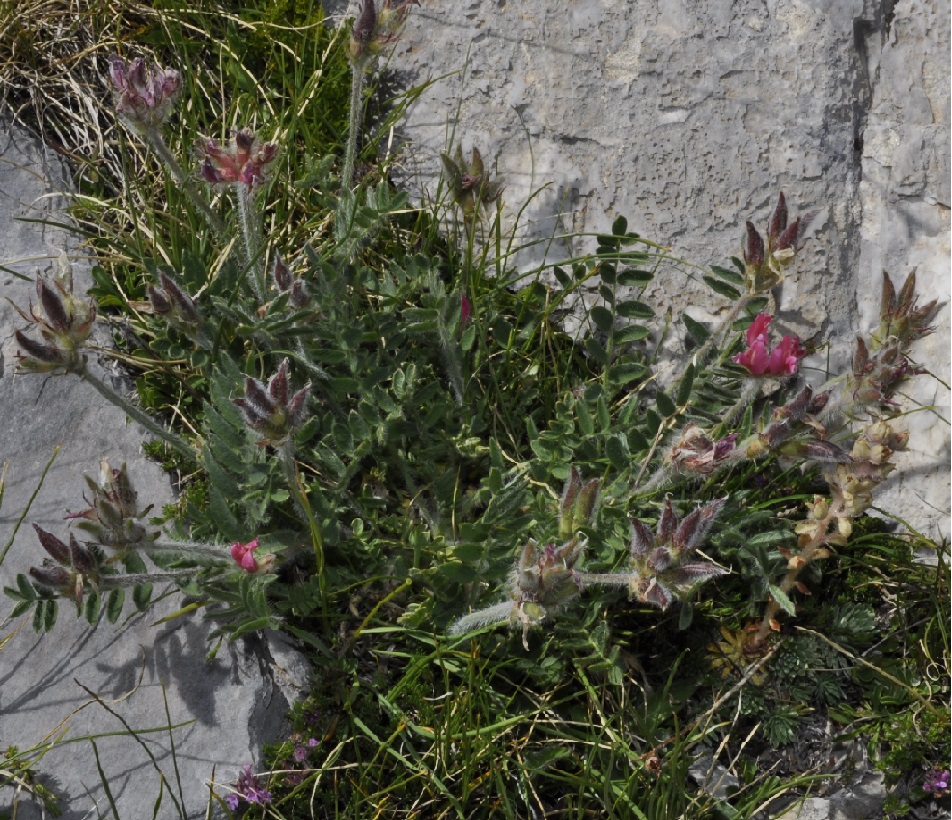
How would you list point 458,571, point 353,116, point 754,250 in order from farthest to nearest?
point 353,116
point 754,250
point 458,571

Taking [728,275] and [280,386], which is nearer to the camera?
[280,386]

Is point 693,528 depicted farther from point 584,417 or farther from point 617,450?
point 584,417

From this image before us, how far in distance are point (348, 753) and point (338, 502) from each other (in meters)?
0.71

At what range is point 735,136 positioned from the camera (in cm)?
332

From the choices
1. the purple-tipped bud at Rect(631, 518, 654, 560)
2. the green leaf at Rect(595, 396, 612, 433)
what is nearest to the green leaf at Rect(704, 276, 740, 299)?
the green leaf at Rect(595, 396, 612, 433)

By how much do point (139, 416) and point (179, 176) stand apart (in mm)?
737

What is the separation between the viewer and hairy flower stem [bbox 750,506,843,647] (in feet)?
8.73

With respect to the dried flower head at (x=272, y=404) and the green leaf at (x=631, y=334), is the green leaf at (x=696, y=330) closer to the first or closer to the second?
the green leaf at (x=631, y=334)

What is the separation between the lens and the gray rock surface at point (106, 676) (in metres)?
2.66

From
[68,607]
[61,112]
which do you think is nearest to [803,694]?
[68,607]

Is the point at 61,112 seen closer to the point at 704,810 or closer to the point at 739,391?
the point at 739,391

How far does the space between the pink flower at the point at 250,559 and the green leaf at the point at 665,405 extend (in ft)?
3.80

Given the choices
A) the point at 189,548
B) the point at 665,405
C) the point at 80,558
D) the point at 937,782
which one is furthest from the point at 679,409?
the point at 80,558

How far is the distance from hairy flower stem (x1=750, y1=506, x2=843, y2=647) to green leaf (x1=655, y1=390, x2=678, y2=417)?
502 mm
